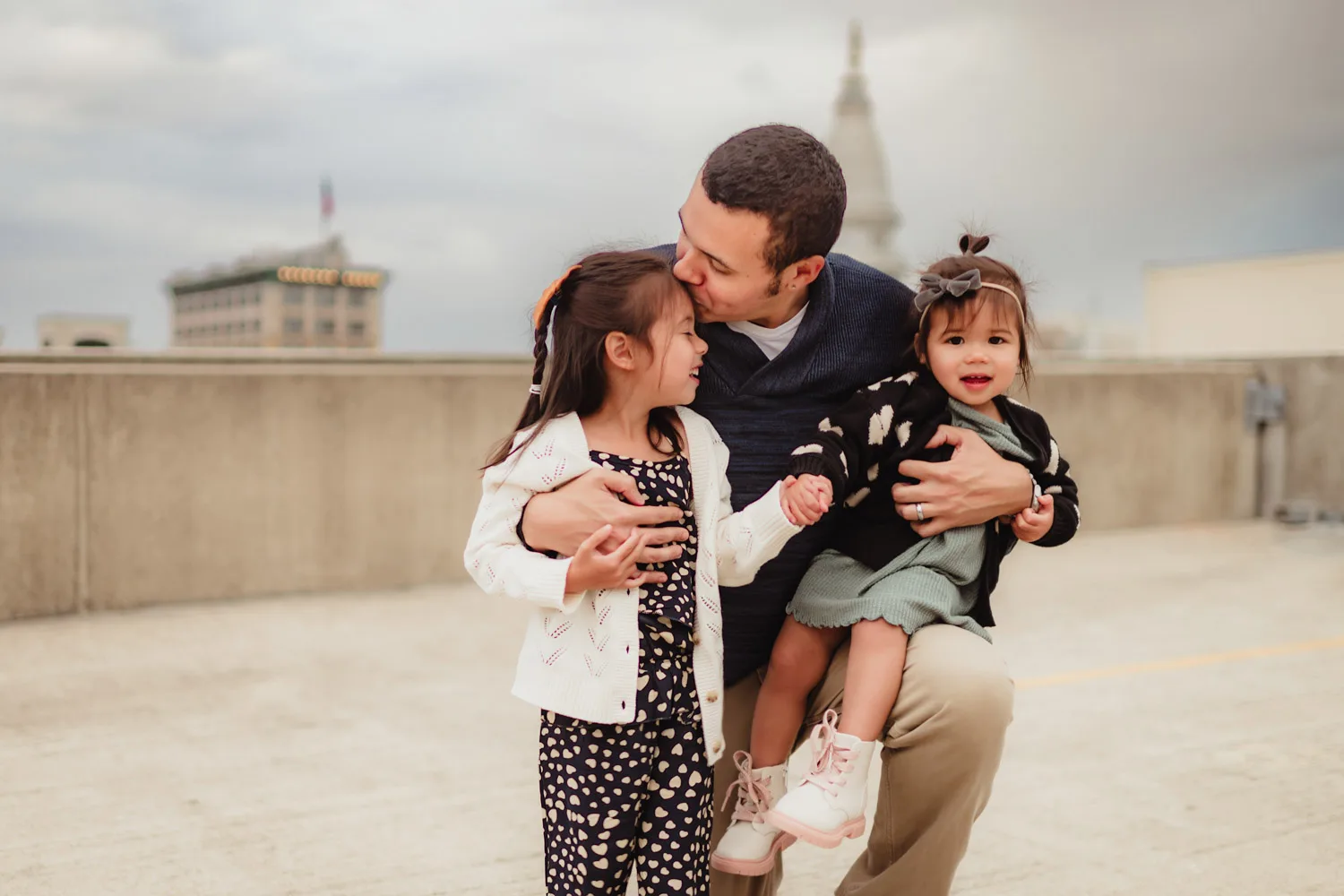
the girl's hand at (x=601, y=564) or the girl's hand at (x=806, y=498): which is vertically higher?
the girl's hand at (x=806, y=498)

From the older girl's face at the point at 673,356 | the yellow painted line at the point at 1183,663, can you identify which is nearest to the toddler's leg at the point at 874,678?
the older girl's face at the point at 673,356

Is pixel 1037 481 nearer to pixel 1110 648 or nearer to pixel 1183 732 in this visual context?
pixel 1183 732

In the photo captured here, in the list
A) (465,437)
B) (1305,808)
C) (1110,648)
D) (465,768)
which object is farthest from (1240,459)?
(465,768)

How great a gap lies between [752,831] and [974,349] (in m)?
0.98

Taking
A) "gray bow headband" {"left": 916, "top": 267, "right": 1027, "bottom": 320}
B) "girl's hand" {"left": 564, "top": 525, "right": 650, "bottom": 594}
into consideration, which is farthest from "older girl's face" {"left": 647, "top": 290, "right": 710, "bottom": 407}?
"gray bow headband" {"left": 916, "top": 267, "right": 1027, "bottom": 320}

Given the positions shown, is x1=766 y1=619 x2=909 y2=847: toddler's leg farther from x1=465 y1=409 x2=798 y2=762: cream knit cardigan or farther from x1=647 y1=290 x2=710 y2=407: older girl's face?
x1=647 y1=290 x2=710 y2=407: older girl's face

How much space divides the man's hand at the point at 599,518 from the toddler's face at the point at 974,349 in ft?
1.94

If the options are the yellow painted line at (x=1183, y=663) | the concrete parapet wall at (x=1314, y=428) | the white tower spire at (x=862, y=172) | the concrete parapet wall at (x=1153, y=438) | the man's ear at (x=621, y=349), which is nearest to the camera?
the man's ear at (x=621, y=349)

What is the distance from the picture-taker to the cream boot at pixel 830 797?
2.22 meters

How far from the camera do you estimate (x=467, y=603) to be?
6273mm

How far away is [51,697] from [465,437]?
2649mm

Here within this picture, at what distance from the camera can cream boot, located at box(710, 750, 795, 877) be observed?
2.45 meters

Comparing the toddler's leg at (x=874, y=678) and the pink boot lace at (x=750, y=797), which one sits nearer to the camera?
the toddler's leg at (x=874, y=678)

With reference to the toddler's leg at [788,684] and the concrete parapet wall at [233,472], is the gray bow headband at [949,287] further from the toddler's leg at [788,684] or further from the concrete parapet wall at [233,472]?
the concrete parapet wall at [233,472]
